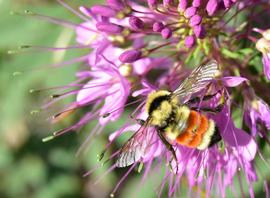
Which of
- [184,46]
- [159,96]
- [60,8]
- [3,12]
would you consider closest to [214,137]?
[159,96]

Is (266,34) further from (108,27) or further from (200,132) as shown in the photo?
(108,27)

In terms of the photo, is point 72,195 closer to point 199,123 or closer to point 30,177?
point 30,177

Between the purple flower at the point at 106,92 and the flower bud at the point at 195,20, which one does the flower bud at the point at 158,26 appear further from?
the purple flower at the point at 106,92

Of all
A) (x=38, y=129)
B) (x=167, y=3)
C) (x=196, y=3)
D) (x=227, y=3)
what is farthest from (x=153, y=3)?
(x=38, y=129)

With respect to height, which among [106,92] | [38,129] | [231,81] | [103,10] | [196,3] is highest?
[196,3]

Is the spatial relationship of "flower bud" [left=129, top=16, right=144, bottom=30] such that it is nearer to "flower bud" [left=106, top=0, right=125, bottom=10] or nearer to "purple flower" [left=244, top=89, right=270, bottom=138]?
"flower bud" [left=106, top=0, right=125, bottom=10]

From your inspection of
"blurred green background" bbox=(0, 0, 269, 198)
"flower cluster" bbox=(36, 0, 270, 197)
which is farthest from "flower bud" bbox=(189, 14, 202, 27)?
"blurred green background" bbox=(0, 0, 269, 198)
